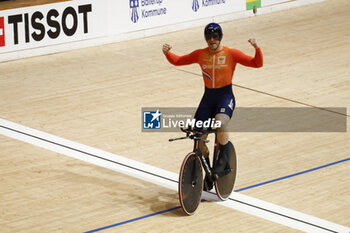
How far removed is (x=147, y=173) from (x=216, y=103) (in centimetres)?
163

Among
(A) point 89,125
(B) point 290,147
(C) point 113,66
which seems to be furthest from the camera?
(C) point 113,66

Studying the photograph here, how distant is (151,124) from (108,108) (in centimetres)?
97

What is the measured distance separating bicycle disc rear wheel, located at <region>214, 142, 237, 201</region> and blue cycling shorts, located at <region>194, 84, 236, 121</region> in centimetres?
45

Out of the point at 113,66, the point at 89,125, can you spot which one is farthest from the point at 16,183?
the point at 113,66

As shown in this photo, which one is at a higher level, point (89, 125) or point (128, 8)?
point (128, 8)

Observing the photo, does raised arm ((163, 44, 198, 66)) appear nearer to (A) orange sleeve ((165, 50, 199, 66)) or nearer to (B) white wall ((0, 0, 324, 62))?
(A) orange sleeve ((165, 50, 199, 66))

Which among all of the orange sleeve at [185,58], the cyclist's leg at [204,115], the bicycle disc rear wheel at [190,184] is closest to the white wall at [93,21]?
the orange sleeve at [185,58]

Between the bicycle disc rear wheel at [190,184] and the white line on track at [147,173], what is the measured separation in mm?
498

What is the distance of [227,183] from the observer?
25.6 feet

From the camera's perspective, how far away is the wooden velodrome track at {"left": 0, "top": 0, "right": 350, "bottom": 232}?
7.56m

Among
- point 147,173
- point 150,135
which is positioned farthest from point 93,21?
point 147,173

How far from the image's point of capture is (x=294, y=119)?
1071 centimetres

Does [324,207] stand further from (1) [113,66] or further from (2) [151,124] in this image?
(1) [113,66]

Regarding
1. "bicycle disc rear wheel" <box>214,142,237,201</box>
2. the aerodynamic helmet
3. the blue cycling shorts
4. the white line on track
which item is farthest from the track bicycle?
the aerodynamic helmet
